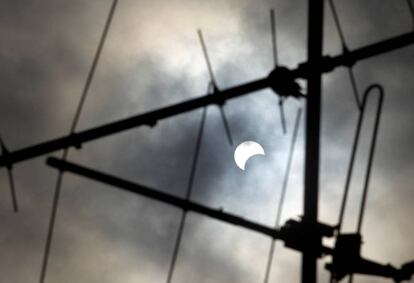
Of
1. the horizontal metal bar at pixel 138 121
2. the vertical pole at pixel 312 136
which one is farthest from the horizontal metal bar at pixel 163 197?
the vertical pole at pixel 312 136

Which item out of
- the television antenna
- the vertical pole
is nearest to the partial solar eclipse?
the television antenna

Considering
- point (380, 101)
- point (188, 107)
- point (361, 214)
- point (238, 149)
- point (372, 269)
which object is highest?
point (238, 149)

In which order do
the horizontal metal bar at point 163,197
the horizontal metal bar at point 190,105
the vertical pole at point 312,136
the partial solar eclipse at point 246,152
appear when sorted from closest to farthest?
the vertical pole at point 312,136 < the horizontal metal bar at point 190,105 < the horizontal metal bar at point 163,197 < the partial solar eclipse at point 246,152

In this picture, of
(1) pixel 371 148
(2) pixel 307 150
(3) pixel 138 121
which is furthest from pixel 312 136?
(3) pixel 138 121

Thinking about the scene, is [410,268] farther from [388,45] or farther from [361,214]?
[388,45]

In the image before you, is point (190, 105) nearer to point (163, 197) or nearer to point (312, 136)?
point (163, 197)

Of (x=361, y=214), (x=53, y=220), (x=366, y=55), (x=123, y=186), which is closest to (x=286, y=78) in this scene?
(x=366, y=55)

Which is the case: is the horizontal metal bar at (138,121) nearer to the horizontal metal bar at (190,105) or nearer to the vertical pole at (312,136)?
the horizontal metal bar at (190,105)

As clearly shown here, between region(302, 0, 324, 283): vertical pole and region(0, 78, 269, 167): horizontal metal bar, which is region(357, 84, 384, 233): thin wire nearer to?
region(302, 0, 324, 283): vertical pole
